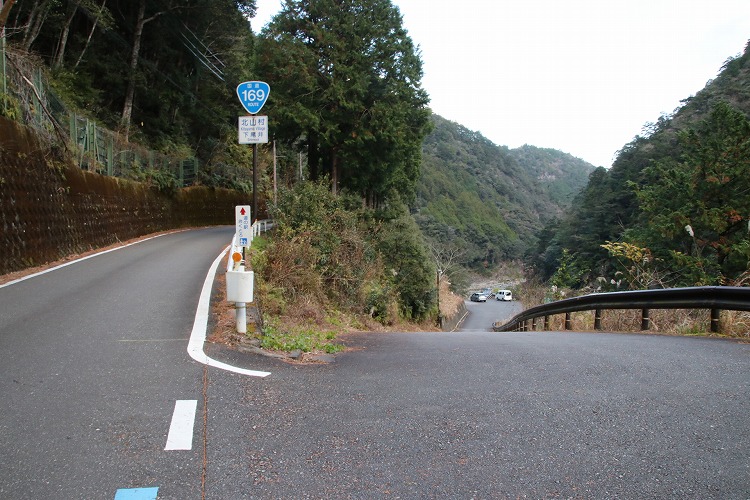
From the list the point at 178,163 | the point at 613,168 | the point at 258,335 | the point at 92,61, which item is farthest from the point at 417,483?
the point at 613,168

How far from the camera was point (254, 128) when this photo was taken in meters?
10.1

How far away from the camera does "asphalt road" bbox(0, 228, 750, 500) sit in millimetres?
3133

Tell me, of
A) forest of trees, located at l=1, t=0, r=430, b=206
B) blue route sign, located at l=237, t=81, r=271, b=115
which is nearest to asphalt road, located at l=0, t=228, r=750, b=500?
blue route sign, located at l=237, t=81, r=271, b=115

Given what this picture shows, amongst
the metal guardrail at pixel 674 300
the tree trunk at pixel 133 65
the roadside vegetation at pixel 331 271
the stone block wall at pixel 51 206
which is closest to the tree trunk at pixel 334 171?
the roadside vegetation at pixel 331 271

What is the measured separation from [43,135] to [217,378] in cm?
1226

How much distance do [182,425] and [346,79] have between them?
2334 cm

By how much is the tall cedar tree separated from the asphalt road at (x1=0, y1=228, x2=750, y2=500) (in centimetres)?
1948

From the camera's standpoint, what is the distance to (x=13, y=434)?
3.70 meters

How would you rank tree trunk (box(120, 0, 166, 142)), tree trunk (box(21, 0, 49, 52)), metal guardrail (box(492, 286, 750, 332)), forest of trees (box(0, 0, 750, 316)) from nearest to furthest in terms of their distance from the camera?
metal guardrail (box(492, 286, 750, 332)) → forest of trees (box(0, 0, 750, 316)) → tree trunk (box(21, 0, 49, 52)) → tree trunk (box(120, 0, 166, 142))

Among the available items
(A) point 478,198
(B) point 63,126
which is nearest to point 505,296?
(A) point 478,198

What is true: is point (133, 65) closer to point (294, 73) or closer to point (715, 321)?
point (294, 73)

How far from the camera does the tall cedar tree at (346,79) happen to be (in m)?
24.7

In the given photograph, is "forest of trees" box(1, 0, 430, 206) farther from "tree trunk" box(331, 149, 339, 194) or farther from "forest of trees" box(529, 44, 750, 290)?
"forest of trees" box(529, 44, 750, 290)

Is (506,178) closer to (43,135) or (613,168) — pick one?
(613,168)
